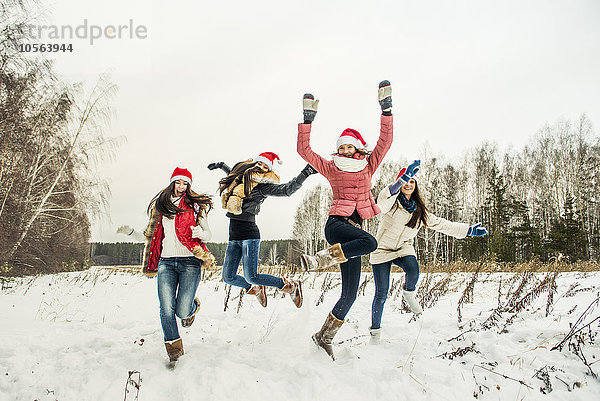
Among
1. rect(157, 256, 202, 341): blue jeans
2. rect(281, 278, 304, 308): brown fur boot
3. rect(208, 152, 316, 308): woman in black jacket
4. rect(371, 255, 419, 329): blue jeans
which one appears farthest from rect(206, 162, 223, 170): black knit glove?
rect(371, 255, 419, 329): blue jeans

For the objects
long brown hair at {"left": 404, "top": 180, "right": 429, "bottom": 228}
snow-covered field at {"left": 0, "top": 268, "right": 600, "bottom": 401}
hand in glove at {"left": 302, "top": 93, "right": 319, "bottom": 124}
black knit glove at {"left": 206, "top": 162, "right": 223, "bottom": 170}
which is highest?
hand in glove at {"left": 302, "top": 93, "right": 319, "bottom": 124}

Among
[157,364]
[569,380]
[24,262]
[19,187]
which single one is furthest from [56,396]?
[24,262]

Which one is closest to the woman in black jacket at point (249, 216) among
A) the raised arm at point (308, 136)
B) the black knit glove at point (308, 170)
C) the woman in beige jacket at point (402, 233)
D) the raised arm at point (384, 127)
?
the black knit glove at point (308, 170)

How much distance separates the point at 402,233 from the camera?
13.6 ft

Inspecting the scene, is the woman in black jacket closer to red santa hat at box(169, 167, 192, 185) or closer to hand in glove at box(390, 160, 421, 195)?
red santa hat at box(169, 167, 192, 185)

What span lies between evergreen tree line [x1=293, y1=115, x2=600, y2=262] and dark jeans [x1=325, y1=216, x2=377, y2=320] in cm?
1986

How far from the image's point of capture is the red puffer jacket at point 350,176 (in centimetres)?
365

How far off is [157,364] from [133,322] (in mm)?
1867

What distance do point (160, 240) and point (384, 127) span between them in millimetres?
2782

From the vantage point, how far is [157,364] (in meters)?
3.25

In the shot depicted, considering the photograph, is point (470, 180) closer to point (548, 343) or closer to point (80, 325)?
point (548, 343)

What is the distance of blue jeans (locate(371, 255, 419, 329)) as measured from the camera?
13.0 feet

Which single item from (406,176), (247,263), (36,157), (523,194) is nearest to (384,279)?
(406,176)

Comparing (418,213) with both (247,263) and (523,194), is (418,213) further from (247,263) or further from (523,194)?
(523,194)
